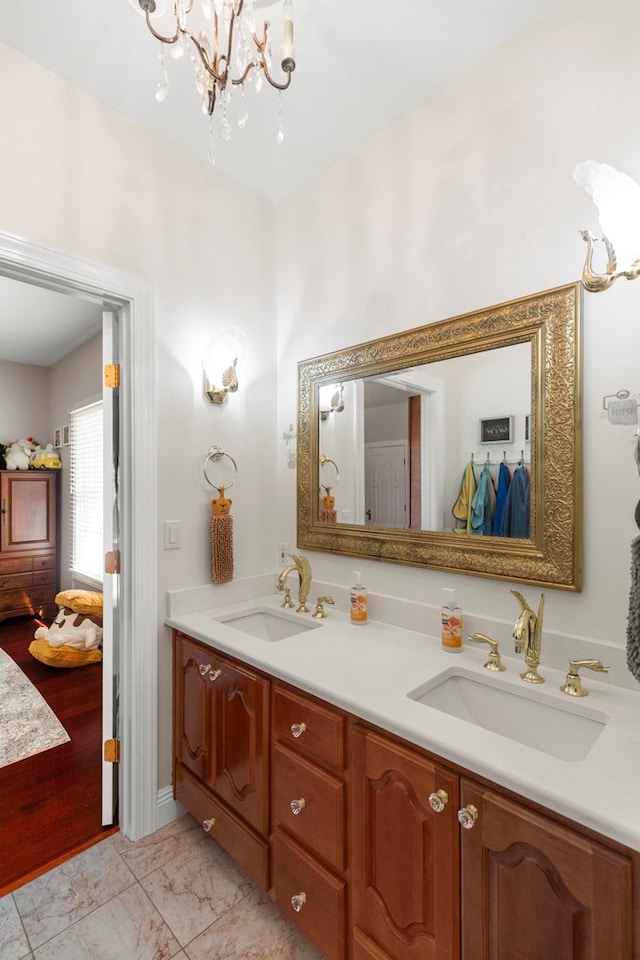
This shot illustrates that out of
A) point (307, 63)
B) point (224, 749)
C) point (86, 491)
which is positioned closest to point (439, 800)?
point (224, 749)

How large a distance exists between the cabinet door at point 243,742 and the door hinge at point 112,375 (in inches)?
45.0

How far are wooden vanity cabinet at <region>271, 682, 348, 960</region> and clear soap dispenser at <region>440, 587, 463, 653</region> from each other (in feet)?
1.55

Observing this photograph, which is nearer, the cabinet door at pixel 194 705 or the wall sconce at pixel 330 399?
the cabinet door at pixel 194 705

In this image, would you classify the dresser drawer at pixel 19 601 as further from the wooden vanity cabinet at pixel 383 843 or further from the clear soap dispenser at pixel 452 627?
the clear soap dispenser at pixel 452 627

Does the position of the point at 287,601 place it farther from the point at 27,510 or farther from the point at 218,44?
the point at 27,510

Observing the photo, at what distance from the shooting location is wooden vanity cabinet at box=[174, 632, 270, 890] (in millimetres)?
1424

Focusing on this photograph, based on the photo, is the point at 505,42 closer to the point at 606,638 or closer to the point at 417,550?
the point at 417,550

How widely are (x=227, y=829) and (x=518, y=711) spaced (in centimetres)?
109

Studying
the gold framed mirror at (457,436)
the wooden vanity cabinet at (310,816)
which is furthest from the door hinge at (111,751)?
the gold framed mirror at (457,436)

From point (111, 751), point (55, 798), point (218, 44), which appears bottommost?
point (55, 798)

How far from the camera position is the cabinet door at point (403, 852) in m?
0.94

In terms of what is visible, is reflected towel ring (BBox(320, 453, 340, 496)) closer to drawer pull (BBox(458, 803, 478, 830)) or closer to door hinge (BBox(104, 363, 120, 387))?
door hinge (BBox(104, 363, 120, 387))

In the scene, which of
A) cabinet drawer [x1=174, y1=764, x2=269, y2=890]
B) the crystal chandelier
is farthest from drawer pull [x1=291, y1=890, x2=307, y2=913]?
the crystal chandelier

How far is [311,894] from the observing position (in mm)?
1245
